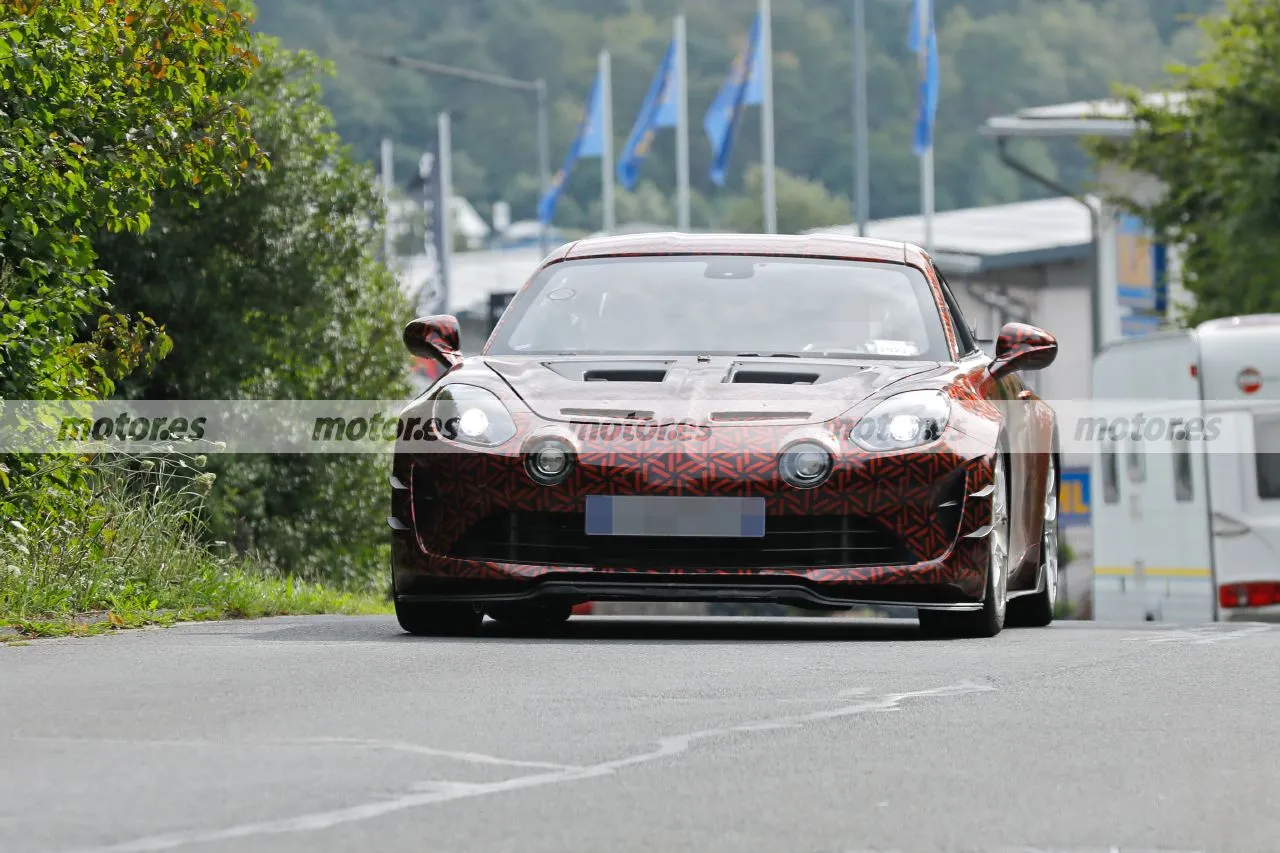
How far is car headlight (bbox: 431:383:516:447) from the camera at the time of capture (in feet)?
30.9

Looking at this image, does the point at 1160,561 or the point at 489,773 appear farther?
the point at 1160,561

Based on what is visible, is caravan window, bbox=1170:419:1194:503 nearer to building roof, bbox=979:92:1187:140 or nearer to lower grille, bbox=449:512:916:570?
lower grille, bbox=449:512:916:570

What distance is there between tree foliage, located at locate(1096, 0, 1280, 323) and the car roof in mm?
16903

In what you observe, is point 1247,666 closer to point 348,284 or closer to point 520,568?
point 520,568

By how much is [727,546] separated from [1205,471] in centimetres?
1158

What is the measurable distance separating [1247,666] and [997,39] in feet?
351

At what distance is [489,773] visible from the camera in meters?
5.90

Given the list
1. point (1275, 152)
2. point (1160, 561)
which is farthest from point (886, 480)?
point (1275, 152)

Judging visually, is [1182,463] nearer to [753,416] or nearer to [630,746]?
[753,416]

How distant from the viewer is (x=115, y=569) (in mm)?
11695

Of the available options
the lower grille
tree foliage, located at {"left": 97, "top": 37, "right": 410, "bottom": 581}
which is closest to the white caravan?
tree foliage, located at {"left": 97, "top": 37, "right": 410, "bottom": 581}

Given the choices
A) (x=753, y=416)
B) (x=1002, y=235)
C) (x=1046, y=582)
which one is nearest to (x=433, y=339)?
(x=753, y=416)

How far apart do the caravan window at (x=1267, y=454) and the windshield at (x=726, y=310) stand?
946 centimetres

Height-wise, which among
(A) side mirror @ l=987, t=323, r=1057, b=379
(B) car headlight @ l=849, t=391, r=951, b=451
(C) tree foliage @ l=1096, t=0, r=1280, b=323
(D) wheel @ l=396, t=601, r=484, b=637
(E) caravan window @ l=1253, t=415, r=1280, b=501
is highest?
(C) tree foliage @ l=1096, t=0, r=1280, b=323
